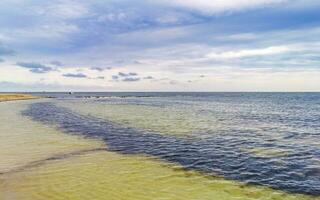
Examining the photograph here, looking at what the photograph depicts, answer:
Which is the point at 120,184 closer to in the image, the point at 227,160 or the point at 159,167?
the point at 159,167

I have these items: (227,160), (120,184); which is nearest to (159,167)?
(120,184)

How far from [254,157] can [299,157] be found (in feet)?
7.64

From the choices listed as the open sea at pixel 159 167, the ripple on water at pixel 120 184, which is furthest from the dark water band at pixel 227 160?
the ripple on water at pixel 120 184

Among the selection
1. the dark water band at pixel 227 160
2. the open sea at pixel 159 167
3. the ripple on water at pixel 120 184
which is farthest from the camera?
the dark water band at pixel 227 160

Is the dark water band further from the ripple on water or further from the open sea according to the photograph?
the ripple on water

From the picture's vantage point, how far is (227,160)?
1712 cm

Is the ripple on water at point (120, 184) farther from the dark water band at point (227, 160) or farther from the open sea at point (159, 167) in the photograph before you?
the dark water band at point (227, 160)

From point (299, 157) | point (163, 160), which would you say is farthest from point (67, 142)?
point (299, 157)

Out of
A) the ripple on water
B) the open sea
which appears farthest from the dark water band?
the ripple on water

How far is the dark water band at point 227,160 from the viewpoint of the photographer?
13.4m

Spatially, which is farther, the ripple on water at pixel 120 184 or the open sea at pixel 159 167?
the open sea at pixel 159 167

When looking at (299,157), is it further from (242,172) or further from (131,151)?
(131,151)

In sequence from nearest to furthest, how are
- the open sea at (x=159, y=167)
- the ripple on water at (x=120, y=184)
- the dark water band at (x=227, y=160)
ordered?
the ripple on water at (x=120, y=184)
the open sea at (x=159, y=167)
the dark water band at (x=227, y=160)

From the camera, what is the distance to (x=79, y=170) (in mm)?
14805
